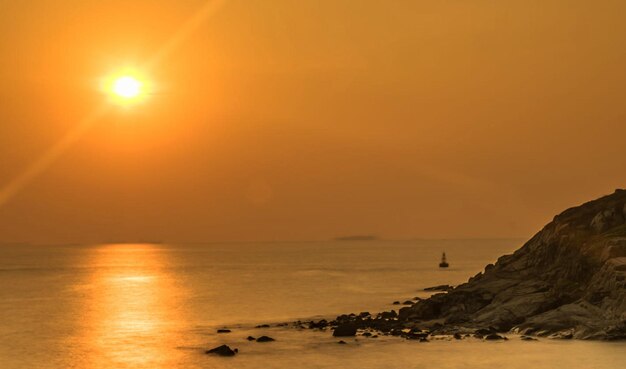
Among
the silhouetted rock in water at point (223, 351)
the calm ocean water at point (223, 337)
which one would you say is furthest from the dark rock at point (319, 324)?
the silhouetted rock in water at point (223, 351)

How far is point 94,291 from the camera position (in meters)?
174

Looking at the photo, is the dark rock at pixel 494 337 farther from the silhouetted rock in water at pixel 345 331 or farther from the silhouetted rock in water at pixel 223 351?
the silhouetted rock in water at pixel 223 351

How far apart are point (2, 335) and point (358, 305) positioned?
45.4 m

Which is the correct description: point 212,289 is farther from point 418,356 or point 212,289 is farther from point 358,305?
point 418,356

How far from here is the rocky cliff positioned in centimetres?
7119

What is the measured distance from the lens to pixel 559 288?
260 ft

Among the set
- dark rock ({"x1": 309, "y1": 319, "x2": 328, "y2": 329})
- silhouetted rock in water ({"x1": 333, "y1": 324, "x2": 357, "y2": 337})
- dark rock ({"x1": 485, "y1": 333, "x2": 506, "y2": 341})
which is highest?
dark rock ({"x1": 309, "y1": 319, "x2": 328, "y2": 329})

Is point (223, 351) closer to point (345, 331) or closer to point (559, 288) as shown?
point (345, 331)

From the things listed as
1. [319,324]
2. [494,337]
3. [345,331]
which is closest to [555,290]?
[494,337]

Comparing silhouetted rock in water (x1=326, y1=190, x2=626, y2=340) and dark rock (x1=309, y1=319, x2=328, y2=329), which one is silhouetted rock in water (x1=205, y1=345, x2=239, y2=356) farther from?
dark rock (x1=309, y1=319, x2=328, y2=329)

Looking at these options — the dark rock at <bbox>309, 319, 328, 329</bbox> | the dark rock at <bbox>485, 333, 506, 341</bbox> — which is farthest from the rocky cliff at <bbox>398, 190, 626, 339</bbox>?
the dark rock at <bbox>309, 319, 328, 329</bbox>

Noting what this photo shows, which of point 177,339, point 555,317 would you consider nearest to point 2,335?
point 177,339

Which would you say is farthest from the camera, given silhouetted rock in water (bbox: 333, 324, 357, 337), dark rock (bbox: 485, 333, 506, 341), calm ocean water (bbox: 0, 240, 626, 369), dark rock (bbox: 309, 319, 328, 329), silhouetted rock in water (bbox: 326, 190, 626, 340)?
dark rock (bbox: 309, 319, 328, 329)

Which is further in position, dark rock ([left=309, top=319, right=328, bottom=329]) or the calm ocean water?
dark rock ([left=309, top=319, right=328, bottom=329])
